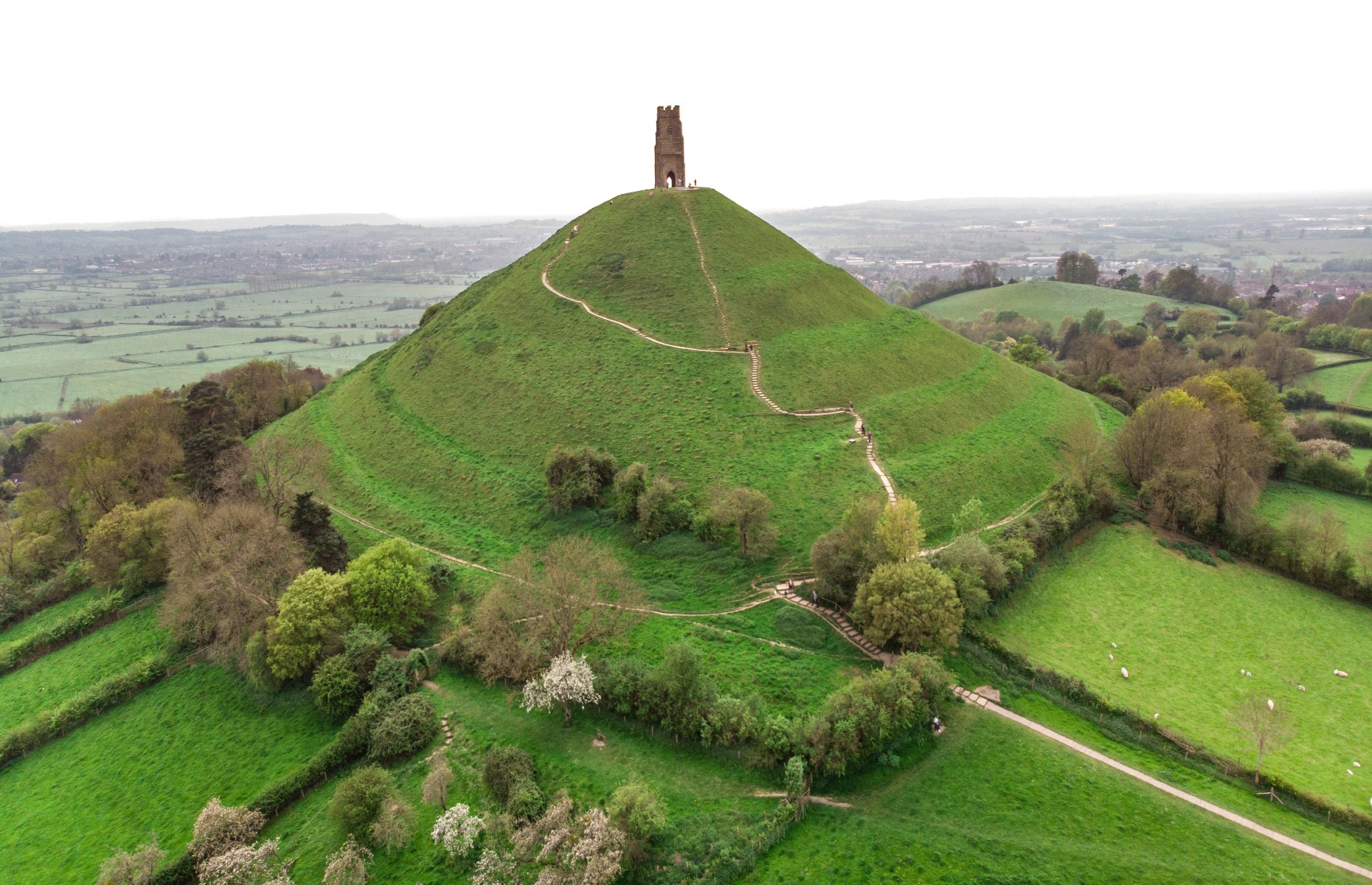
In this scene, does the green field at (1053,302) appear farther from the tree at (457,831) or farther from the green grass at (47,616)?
the green grass at (47,616)

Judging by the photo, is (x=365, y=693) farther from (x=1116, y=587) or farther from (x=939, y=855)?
(x=1116, y=587)

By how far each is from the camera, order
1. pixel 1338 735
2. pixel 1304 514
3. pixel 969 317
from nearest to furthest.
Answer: pixel 1338 735 → pixel 1304 514 → pixel 969 317

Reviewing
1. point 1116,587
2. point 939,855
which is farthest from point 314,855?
point 1116,587

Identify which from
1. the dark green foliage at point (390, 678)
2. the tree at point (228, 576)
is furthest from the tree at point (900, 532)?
the tree at point (228, 576)

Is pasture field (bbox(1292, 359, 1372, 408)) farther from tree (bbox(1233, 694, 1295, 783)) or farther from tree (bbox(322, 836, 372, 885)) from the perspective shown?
tree (bbox(322, 836, 372, 885))

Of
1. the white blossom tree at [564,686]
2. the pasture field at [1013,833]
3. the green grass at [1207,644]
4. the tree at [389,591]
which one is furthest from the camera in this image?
the tree at [389,591]

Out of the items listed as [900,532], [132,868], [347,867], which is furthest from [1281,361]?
[132,868]
